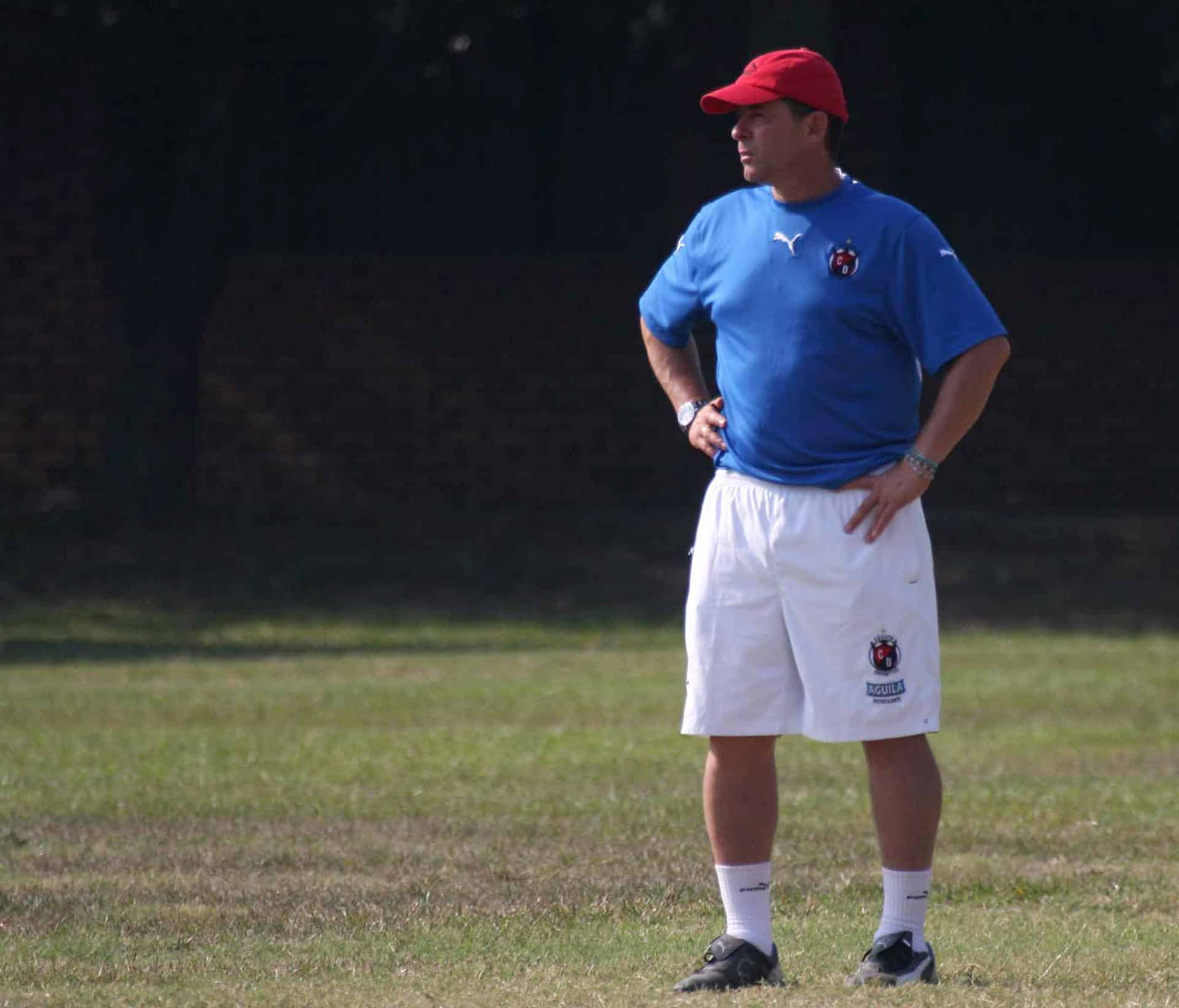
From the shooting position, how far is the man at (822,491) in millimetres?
4645

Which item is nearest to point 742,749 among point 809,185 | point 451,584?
point 809,185

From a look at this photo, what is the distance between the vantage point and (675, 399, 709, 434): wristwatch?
4.98m

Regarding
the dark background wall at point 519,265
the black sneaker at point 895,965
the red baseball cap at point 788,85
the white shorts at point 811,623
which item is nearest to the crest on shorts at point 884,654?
the white shorts at point 811,623

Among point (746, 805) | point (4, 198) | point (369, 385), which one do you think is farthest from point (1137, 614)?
point (746, 805)

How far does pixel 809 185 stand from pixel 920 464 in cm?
68

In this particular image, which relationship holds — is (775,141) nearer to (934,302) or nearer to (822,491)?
(934,302)

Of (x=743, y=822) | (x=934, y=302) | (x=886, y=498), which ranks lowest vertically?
(x=743, y=822)

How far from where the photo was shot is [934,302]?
4.63 metres

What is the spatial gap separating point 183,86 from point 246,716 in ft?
25.9

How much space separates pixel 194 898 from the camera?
5961 mm

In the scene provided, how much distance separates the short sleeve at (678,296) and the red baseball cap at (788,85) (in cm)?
33

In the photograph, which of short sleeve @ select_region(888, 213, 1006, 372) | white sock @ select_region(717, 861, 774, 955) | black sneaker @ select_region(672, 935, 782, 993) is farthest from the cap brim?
black sneaker @ select_region(672, 935, 782, 993)

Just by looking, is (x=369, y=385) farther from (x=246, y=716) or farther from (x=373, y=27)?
(x=246, y=716)

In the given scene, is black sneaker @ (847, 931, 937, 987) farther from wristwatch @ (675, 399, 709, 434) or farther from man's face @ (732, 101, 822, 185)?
man's face @ (732, 101, 822, 185)
